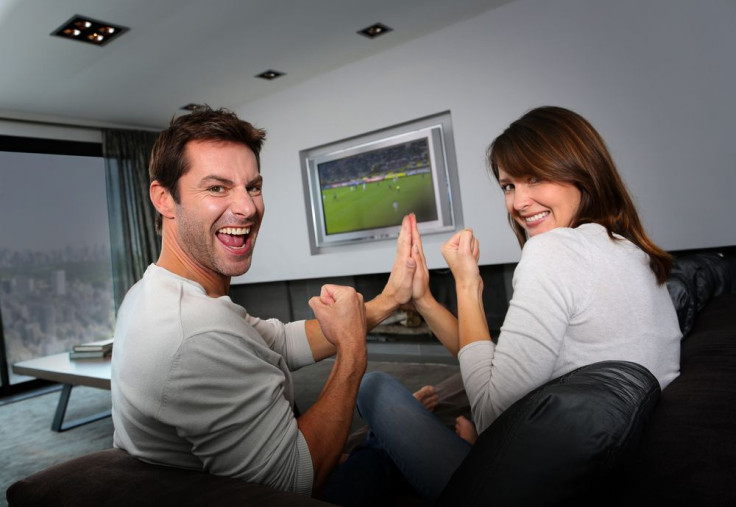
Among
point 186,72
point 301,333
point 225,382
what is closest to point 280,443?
point 225,382

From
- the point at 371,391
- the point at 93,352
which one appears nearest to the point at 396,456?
the point at 371,391

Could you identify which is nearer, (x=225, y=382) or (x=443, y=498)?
(x=443, y=498)

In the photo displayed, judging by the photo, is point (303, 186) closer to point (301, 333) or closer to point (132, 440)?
point (301, 333)

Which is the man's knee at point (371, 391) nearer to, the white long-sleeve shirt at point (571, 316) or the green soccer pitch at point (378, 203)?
the white long-sleeve shirt at point (571, 316)

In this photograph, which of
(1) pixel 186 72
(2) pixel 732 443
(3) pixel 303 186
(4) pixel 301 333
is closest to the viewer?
(2) pixel 732 443

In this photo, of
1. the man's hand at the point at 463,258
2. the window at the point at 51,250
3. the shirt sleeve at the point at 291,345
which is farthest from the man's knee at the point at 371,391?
the window at the point at 51,250

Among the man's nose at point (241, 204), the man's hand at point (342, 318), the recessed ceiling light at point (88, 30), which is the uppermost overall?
the recessed ceiling light at point (88, 30)

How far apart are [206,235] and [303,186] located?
3887mm

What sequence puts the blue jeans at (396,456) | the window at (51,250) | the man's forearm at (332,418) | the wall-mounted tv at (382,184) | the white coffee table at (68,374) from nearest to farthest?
the man's forearm at (332,418)
the blue jeans at (396,456)
the white coffee table at (68,374)
the wall-mounted tv at (382,184)
the window at (51,250)

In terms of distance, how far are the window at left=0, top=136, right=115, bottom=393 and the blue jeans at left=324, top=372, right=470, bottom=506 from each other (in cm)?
468

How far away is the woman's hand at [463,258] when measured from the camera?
128 centimetres

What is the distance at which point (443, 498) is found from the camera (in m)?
0.60

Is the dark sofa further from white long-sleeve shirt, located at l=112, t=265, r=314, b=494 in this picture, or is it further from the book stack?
the book stack

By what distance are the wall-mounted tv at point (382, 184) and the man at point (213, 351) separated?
10.1ft
